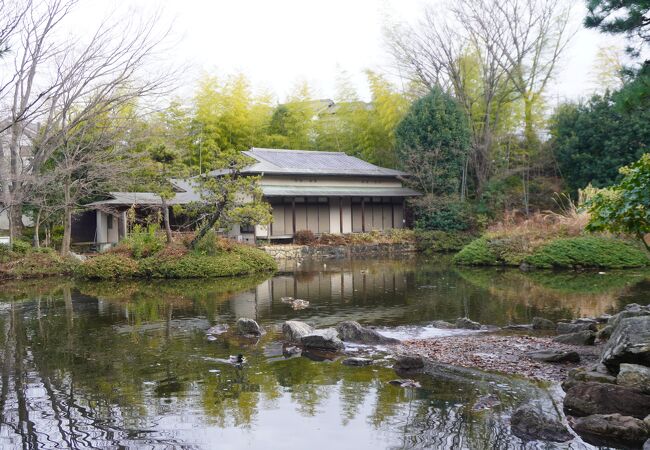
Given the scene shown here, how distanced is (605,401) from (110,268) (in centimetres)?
1414

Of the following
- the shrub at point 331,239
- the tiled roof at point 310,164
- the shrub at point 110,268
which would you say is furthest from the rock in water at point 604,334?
the tiled roof at point 310,164

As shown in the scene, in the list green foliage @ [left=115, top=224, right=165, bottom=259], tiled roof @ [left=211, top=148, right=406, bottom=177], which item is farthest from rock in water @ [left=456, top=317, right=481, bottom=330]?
tiled roof @ [left=211, top=148, right=406, bottom=177]

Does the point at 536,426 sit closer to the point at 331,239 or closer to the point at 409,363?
the point at 409,363

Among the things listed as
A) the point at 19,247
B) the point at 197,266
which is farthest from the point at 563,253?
the point at 19,247

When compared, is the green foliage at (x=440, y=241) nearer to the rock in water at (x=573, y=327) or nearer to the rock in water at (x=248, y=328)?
the rock in water at (x=573, y=327)

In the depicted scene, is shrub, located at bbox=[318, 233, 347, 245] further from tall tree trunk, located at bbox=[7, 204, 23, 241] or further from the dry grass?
tall tree trunk, located at bbox=[7, 204, 23, 241]

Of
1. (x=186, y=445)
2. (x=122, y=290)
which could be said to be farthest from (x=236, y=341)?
(x=122, y=290)

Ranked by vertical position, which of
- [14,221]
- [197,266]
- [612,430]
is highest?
[14,221]

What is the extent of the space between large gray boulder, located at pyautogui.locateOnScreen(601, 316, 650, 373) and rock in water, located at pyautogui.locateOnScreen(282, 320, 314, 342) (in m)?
4.04

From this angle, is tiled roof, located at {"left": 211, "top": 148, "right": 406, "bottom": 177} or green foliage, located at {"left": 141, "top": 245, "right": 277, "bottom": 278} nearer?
green foliage, located at {"left": 141, "top": 245, "right": 277, "bottom": 278}

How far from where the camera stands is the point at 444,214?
2709 cm

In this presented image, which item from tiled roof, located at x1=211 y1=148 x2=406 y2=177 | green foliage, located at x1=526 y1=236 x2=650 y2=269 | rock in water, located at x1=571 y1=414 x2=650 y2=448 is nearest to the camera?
rock in water, located at x1=571 y1=414 x2=650 y2=448

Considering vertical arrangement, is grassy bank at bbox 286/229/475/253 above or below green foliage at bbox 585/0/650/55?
below

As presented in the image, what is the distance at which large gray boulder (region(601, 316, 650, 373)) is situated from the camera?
563 cm
